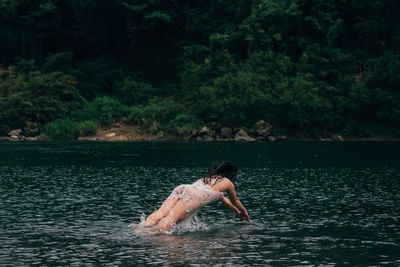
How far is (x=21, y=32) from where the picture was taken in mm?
114562

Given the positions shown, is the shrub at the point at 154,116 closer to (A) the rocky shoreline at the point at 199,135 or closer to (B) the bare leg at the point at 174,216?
(A) the rocky shoreline at the point at 199,135

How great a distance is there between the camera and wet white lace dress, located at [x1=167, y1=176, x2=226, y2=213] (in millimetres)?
30656

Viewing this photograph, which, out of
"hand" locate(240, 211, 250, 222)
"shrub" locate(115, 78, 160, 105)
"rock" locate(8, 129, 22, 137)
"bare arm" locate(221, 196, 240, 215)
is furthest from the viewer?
"shrub" locate(115, 78, 160, 105)

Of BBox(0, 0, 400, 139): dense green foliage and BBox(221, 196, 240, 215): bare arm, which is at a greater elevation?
BBox(0, 0, 400, 139): dense green foliage

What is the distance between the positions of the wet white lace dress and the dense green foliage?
63.1m

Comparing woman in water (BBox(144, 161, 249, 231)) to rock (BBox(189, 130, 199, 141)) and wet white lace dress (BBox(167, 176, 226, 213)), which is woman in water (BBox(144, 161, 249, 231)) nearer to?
wet white lace dress (BBox(167, 176, 226, 213))

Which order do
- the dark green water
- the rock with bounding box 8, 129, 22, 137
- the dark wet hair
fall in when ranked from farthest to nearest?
the rock with bounding box 8, 129, 22, 137, the dark wet hair, the dark green water

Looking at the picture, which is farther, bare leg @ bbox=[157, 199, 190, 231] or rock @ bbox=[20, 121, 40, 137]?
rock @ bbox=[20, 121, 40, 137]

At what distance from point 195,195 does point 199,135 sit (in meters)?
65.8

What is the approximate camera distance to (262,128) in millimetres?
95062

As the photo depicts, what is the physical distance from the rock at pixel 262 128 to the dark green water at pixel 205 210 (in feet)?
69.3

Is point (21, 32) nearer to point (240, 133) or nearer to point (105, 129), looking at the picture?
point (105, 129)

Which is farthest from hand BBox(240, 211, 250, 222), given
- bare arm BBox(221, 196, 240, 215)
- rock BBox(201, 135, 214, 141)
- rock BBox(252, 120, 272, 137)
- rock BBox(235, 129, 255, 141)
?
rock BBox(201, 135, 214, 141)

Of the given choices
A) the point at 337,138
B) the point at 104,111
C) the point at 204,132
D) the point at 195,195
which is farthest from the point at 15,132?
the point at 195,195
